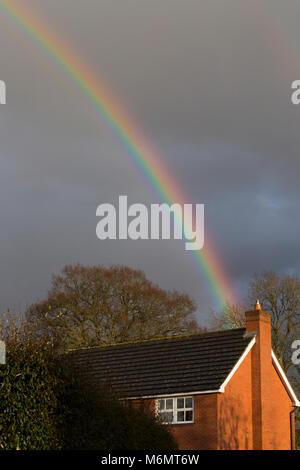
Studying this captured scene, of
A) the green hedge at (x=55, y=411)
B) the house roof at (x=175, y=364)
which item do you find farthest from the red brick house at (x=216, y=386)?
the green hedge at (x=55, y=411)

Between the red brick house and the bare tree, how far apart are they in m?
18.9

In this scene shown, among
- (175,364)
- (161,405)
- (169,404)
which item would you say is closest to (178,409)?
(169,404)

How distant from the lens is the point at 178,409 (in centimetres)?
3369

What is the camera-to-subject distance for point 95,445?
64.7ft

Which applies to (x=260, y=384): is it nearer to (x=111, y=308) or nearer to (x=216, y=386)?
(x=216, y=386)

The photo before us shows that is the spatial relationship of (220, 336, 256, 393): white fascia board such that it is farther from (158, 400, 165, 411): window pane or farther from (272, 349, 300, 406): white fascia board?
(158, 400, 165, 411): window pane

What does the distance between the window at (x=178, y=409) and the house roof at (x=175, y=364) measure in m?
0.50

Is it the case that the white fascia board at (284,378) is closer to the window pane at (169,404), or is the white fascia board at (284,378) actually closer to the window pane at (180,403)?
the window pane at (180,403)

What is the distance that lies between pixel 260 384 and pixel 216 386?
348 cm

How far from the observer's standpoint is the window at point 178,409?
33375 millimetres
